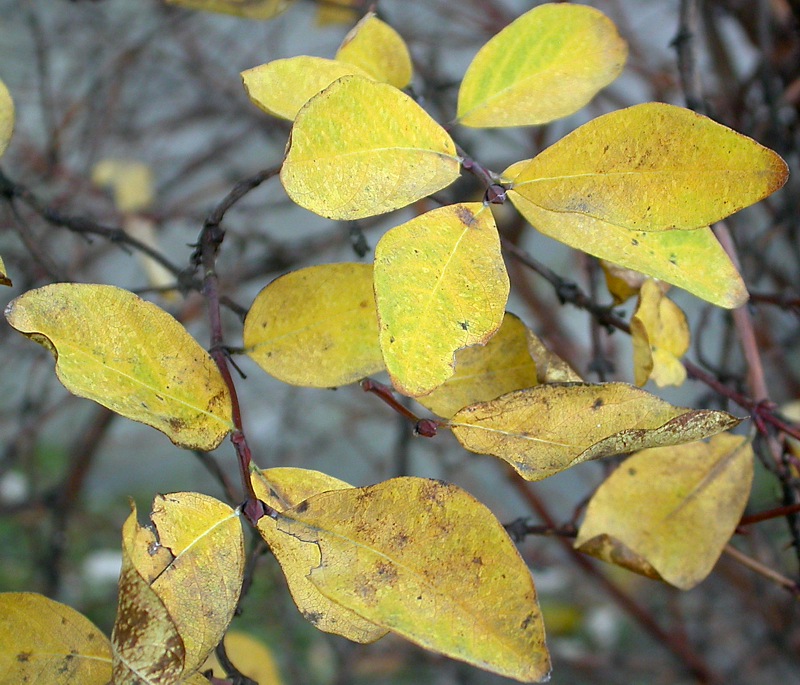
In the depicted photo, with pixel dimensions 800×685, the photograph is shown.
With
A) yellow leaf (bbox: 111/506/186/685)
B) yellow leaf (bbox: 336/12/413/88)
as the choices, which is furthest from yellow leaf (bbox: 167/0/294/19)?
yellow leaf (bbox: 111/506/186/685)

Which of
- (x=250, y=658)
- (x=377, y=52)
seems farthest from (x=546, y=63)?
(x=250, y=658)

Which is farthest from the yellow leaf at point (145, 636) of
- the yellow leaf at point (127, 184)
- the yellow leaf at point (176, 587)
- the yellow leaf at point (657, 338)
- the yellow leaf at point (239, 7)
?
the yellow leaf at point (127, 184)

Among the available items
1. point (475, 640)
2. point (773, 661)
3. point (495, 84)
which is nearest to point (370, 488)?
point (475, 640)

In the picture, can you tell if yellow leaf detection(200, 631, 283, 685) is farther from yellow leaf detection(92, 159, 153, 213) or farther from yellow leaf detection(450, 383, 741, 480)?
yellow leaf detection(92, 159, 153, 213)

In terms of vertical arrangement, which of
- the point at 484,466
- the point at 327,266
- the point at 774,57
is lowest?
the point at 484,466

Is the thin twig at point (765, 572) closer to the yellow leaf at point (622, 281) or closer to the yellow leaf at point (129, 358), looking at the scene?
the yellow leaf at point (622, 281)

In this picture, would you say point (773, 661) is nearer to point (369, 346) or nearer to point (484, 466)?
point (484, 466)
